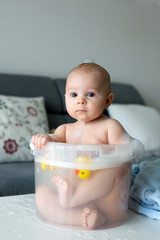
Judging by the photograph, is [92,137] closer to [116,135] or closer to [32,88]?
[116,135]

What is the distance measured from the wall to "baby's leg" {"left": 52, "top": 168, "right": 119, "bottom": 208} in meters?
1.59

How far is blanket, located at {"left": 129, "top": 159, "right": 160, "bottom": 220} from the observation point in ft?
2.06

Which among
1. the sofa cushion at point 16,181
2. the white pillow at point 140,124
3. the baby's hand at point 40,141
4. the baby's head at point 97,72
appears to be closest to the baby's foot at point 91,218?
the baby's hand at point 40,141

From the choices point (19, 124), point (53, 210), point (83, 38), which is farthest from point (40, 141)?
point (83, 38)

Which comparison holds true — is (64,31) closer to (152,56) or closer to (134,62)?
(134,62)

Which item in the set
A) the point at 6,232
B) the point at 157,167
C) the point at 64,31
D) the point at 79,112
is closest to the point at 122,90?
the point at 64,31

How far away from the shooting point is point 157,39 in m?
2.58

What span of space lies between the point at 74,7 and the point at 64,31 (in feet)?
0.65

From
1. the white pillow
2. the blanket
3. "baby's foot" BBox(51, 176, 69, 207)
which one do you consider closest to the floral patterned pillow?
the white pillow

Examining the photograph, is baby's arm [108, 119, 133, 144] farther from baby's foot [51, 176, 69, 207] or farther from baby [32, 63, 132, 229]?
baby's foot [51, 176, 69, 207]

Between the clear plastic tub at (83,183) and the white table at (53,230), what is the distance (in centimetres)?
2

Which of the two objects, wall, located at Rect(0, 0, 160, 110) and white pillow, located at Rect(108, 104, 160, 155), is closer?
white pillow, located at Rect(108, 104, 160, 155)

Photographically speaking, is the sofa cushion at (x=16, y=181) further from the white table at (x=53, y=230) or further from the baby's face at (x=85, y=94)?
the baby's face at (x=85, y=94)

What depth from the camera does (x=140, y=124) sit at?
1.80 metres
